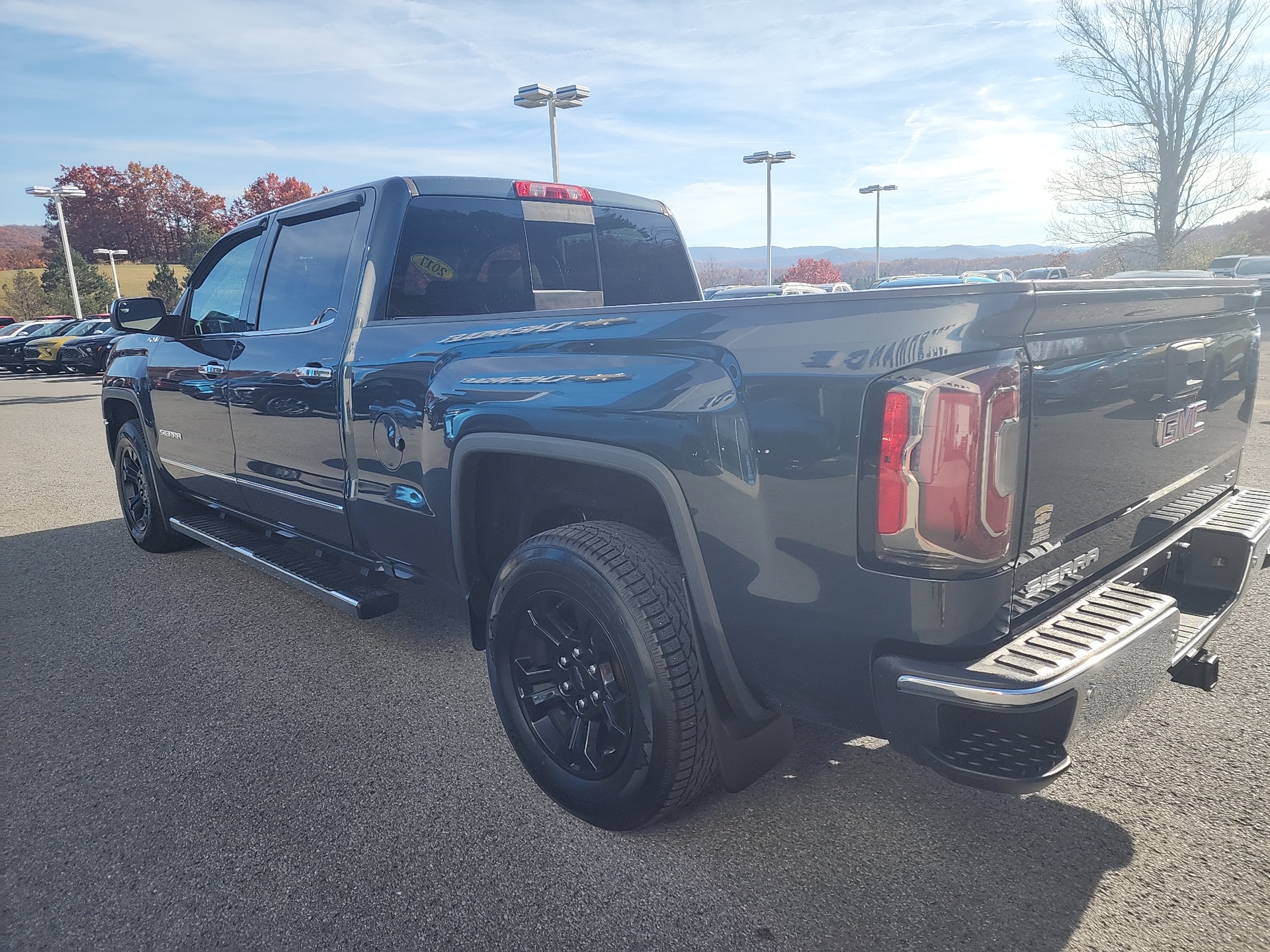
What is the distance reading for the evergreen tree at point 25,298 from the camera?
48231 millimetres

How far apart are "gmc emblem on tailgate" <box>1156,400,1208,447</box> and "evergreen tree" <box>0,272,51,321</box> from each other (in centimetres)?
5800

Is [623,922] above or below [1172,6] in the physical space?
below

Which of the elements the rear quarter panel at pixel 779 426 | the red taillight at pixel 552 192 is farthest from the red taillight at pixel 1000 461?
the red taillight at pixel 552 192

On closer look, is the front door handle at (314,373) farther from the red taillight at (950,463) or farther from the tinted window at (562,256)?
the red taillight at (950,463)

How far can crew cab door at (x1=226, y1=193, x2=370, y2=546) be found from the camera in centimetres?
341

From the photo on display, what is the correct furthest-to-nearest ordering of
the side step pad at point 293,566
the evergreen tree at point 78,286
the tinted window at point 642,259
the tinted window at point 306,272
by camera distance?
1. the evergreen tree at point 78,286
2. the tinted window at point 642,259
3. the tinted window at point 306,272
4. the side step pad at point 293,566

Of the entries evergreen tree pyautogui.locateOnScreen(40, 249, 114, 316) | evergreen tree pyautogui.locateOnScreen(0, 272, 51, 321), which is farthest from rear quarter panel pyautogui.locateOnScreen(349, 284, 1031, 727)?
evergreen tree pyautogui.locateOnScreen(0, 272, 51, 321)

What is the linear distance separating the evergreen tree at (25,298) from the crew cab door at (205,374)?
53486 mm

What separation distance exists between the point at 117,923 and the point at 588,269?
304 centimetres

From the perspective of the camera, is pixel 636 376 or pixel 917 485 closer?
pixel 917 485

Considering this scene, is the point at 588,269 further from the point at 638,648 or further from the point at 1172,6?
the point at 1172,6

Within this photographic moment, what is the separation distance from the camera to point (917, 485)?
176 centimetres

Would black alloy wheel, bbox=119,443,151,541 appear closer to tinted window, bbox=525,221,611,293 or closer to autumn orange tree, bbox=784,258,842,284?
tinted window, bbox=525,221,611,293

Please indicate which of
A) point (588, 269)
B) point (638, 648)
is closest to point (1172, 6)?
point (588, 269)
